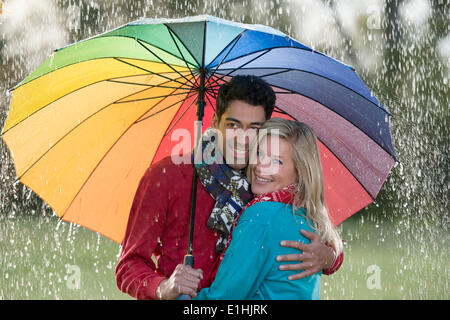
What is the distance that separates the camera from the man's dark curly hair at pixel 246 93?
10.7 ft

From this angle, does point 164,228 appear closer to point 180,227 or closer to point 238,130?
point 180,227

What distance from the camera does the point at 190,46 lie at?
316 centimetres

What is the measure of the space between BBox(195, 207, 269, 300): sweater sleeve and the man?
0.41ft

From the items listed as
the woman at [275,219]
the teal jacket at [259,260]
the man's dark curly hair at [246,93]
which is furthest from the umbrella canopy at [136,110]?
the teal jacket at [259,260]

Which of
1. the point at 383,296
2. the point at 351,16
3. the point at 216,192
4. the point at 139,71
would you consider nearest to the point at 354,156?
the point at 216,192

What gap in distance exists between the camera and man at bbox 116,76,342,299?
2.68 meters

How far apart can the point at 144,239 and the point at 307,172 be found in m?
0.82

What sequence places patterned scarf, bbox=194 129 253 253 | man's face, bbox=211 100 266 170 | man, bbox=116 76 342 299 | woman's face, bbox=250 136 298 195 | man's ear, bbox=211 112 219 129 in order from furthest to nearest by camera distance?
1. man's ear, bbox=211 112 219 129
2. man's face, bbox=211 100 266 170
3. patterned scarf, bbox=194 129 253 253
4. woman's face, bbox=250 136 298 195
5. man, bbox=116 76 342 299

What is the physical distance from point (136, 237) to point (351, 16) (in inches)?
706

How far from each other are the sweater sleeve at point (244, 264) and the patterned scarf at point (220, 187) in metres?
0.42

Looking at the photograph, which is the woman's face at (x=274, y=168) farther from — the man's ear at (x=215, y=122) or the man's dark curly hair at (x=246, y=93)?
the man's ear at (x=215, y=122)

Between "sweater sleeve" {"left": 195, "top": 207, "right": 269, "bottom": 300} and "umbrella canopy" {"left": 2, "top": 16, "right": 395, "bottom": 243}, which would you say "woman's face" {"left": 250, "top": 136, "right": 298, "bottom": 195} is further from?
"umbrella canopy" {"left": 2, "top": 16, "right": 395, "bottom": 243}

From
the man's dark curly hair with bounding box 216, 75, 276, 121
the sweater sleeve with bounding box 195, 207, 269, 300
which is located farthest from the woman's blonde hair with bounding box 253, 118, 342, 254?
the man's dark curly hair with bounding box 216, 75, 276, 121

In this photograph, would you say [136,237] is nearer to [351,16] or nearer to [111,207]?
[111,207]
